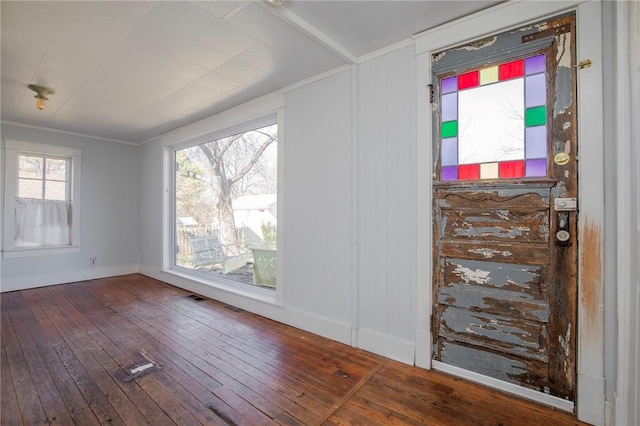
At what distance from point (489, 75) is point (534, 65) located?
239 millimetres

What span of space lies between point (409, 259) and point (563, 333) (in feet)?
3.14

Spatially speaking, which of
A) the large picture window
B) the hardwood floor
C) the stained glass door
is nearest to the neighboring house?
the large picture window

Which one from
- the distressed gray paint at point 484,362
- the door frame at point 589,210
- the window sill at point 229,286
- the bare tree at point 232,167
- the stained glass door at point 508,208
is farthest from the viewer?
the bare tree at point 232,167

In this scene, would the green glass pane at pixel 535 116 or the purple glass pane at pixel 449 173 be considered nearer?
the green glass pane at pixel 535 116

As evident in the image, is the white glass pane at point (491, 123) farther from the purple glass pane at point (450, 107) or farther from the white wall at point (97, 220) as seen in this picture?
the white wall at point (97, 220)

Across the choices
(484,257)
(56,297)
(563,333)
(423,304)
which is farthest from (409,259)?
(56,297)

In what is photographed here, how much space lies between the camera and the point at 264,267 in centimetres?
344

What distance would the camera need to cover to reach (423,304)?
2055mm

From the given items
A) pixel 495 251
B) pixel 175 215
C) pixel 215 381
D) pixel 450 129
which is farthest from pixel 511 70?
pixel 175 215

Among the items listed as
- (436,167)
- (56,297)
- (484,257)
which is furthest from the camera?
(56,297)

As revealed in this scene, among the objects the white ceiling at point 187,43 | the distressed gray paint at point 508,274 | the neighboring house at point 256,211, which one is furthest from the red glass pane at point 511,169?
the neighboring house at point 256,211

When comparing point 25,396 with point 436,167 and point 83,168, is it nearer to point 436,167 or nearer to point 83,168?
point 436,167

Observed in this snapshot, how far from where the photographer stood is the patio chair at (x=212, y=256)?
3818 millimetres

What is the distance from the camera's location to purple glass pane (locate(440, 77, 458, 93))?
1.98 m
